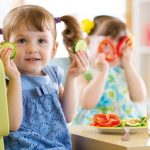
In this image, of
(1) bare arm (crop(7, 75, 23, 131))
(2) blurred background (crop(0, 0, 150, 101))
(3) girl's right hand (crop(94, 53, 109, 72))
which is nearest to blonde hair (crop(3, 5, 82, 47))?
(1) bare arm (crop(7, 75, 23, 131))

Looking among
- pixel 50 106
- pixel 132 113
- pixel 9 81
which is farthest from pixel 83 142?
pixel 132 113

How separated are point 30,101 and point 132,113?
1.10 metres

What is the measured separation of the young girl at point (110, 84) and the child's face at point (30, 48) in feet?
3.11

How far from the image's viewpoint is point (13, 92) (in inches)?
56.4

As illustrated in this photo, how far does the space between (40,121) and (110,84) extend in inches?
45.1

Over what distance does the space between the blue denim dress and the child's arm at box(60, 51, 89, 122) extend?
0.06 meters

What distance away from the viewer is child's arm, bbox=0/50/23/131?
1405mm

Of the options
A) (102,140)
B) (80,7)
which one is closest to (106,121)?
→ (102,140)

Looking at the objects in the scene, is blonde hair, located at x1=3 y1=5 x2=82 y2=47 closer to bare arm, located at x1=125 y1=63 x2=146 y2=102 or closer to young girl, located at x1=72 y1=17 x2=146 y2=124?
young girl, located at x1=72 y1=17 x2=146 y2=124

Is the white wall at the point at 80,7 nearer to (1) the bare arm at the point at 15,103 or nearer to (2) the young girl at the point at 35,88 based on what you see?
(2) the young girl at the point at 35,88

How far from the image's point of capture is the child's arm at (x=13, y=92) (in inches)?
55.3

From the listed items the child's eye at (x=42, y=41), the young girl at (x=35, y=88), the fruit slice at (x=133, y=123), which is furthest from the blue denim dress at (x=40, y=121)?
the fruit slice at (x=133, y=123)

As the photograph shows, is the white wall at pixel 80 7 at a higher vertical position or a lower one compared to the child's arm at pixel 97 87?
higher

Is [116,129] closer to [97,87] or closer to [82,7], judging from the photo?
[97,87]
